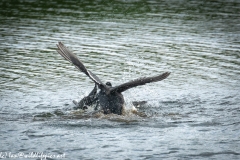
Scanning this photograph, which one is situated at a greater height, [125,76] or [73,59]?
[73,59]

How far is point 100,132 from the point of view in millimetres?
13367

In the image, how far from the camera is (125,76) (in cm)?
2034

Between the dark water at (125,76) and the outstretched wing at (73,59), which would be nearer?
the dark water at (125,76)

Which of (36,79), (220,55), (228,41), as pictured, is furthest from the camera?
(228,41)

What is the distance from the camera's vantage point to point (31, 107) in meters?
16.0

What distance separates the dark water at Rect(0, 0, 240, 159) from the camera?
1254 cm

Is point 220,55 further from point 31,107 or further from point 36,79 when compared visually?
point 31,107

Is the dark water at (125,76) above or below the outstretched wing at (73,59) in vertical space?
below

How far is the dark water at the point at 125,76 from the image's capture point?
12.5 metres

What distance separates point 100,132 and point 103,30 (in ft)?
52.9

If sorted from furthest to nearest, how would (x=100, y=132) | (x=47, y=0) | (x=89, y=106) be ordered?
(x=47, y=0)
(x=89, y=106)
(x=100, y=132)

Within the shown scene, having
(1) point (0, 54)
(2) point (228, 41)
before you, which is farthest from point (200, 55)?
(1) point (0, 54)

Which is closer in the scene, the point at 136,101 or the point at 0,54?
the point at 136,101

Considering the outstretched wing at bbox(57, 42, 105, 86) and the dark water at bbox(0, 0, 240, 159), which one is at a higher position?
the outstretched wing at bbox(57, 42, 105, 86)
